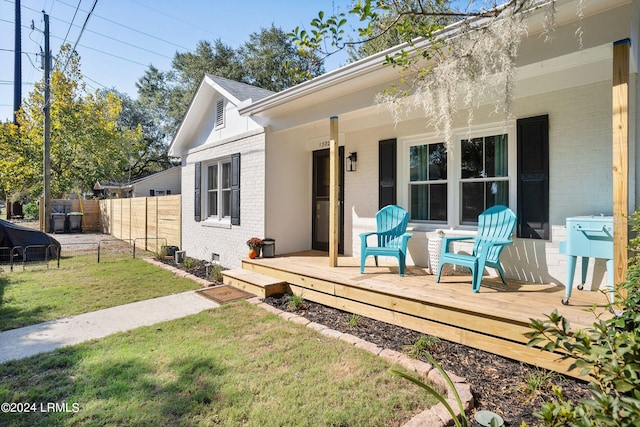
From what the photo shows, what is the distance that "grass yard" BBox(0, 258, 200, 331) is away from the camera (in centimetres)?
395

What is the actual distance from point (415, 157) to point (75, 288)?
5.65m

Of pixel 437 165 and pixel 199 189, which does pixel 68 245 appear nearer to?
pixel 199 189

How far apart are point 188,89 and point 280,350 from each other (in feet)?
66.7

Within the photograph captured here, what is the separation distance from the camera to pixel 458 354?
281 cm

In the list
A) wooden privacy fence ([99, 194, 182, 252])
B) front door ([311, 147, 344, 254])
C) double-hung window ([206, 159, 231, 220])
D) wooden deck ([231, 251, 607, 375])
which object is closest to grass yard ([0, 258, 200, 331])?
wooden privacy fence ([99, 194, 182, 252])

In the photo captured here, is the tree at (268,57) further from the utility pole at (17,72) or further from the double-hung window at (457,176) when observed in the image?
the double-hung window at (457,176)

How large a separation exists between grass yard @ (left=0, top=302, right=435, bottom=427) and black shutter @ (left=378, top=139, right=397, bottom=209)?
2.66 metres

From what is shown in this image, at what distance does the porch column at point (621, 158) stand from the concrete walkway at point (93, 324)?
13.6 ft

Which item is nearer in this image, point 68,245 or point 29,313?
point 29,313

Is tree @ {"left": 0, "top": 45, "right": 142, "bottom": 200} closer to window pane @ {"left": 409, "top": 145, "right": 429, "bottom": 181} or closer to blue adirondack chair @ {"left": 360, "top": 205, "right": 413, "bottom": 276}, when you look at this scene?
window pane @ {"left": 409, "top": 145, "right": 429, "bottom": 181}

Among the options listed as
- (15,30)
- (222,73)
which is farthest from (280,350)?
(15,30)

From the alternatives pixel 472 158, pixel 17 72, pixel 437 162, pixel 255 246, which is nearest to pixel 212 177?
pixel 255 246

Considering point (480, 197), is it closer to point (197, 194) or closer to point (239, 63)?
point (197, 194)

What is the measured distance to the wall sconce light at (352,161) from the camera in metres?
5.62
